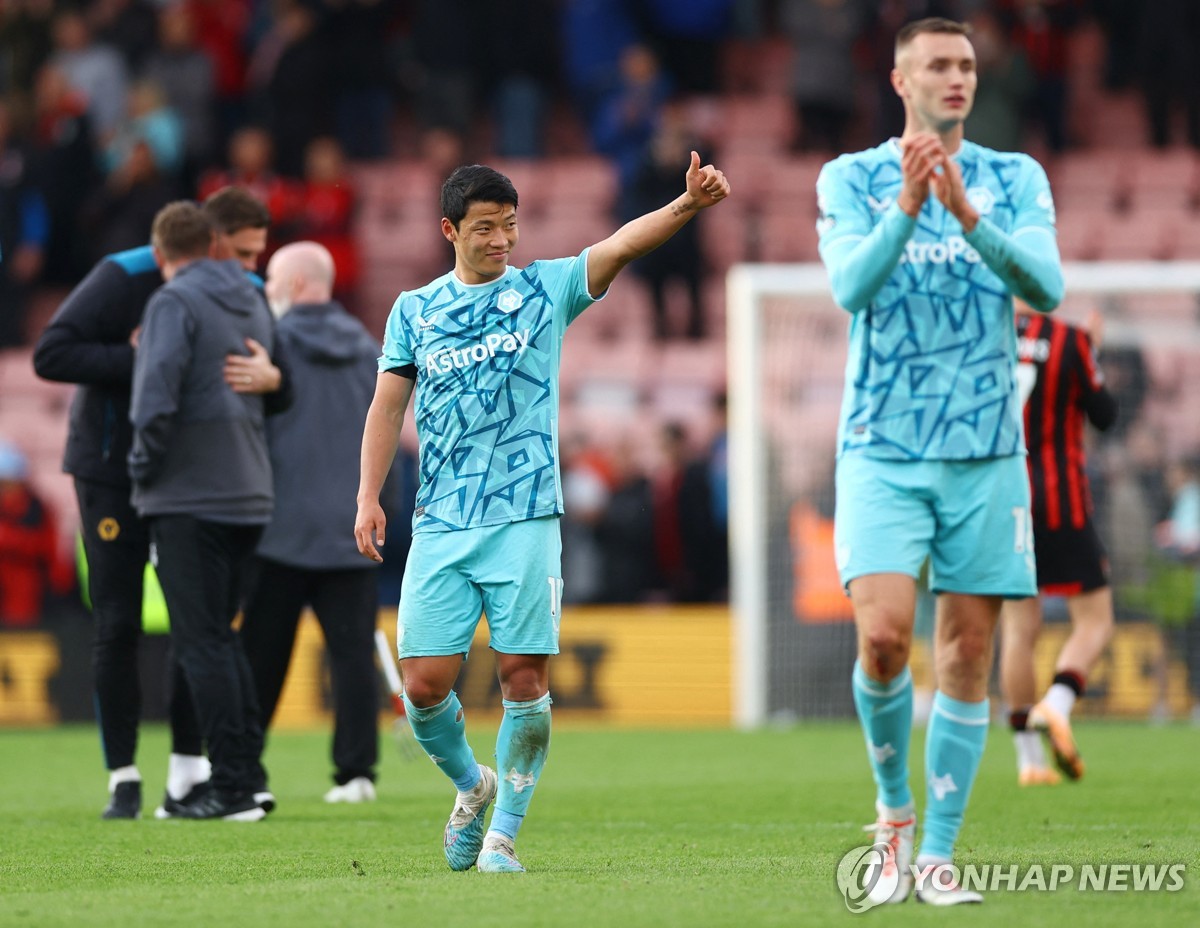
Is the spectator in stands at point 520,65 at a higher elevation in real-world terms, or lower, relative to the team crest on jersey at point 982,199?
higher

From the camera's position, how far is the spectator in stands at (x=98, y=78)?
66.3 feet

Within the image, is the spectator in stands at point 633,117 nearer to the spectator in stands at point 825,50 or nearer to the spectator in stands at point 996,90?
the spectator in stands at point 825,50

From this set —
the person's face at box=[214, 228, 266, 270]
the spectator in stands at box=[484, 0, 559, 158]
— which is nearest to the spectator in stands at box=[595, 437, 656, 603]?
the spectator in stands at box=[484, 0, 559, 158]

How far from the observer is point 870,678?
562 cm

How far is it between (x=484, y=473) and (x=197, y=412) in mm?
2353

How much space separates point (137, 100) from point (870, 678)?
15.1m

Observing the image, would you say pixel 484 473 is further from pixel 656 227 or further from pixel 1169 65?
pixel 1169 65

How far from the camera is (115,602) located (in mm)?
8344

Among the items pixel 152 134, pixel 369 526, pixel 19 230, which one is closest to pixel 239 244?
pixel 369 526

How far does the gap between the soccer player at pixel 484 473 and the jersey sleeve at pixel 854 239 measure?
570mm

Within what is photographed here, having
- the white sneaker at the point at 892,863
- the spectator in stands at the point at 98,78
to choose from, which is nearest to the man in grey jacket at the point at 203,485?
the white sneaker at the point at 892,863

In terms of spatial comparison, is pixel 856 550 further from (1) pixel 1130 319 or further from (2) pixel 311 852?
(1) pixel 1130 319

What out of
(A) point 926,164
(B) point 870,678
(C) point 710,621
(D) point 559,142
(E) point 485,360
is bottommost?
(C) point 710,621

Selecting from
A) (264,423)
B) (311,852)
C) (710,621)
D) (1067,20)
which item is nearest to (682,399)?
(710,621)
